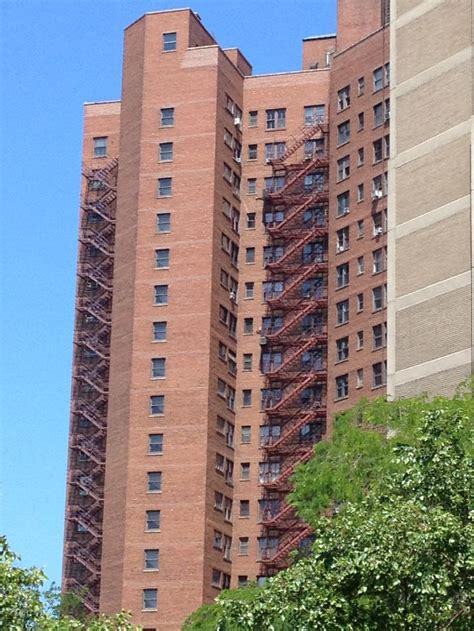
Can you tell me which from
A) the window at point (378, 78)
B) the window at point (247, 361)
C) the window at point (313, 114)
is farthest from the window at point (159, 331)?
the window at point (378, 78)

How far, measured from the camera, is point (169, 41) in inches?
4877

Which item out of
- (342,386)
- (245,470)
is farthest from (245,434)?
(342,386)

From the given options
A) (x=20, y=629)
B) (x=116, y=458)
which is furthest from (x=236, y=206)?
(x=20, y=629)

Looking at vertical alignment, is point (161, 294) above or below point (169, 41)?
below

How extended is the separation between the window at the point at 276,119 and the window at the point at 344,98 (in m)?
5.95

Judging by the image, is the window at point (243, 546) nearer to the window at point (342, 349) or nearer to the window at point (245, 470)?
the window at point (245, 470)

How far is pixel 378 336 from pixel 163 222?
19113 mm

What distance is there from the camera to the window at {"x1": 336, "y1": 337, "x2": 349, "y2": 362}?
116375 mm

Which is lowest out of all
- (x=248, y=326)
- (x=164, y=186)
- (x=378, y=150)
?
(x=248, y=326)

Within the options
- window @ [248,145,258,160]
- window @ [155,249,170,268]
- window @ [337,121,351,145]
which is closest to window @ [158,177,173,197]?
window @ [155,249,170,268]

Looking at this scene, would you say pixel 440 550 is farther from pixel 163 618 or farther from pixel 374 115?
pixel 374 115

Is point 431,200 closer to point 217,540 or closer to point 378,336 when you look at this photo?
point 378,336

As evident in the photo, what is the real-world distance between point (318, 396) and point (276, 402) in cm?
355

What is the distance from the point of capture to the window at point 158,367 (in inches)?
4537
